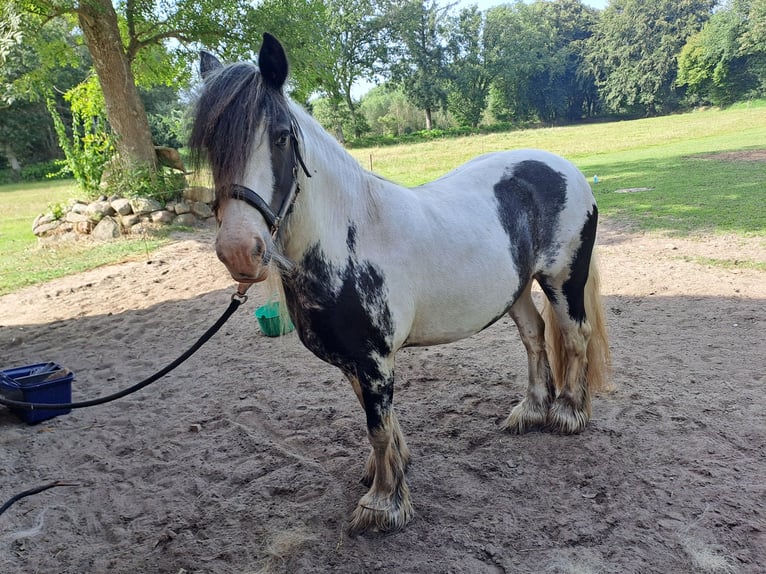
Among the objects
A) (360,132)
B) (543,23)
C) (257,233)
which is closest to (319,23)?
(257,233)

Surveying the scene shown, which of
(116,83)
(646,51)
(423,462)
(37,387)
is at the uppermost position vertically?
(646,51)

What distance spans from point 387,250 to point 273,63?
37.0 inches

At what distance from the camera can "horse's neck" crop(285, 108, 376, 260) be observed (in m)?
2.03

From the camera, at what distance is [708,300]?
5.12m

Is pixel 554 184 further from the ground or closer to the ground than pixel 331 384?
further from the ground

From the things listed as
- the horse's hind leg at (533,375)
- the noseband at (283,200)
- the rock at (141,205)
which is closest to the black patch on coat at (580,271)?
the horse's hind leg at (533,375)

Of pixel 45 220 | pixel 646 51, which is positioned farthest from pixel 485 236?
pixel 646 51

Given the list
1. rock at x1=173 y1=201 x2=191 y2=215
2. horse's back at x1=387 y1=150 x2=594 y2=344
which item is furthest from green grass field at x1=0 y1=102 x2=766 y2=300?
horse's back at x1=387 y1=150 x2=594 y2=344

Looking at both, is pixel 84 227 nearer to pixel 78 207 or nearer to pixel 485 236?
pixel 78 207

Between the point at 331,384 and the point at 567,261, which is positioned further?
the point at 331,384

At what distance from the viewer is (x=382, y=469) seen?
2.51 m

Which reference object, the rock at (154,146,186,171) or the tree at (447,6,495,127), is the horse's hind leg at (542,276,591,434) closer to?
the rock at (154,146,186,171)

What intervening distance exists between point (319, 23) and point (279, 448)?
1098 cm

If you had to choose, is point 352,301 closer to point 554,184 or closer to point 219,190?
point 219,190
